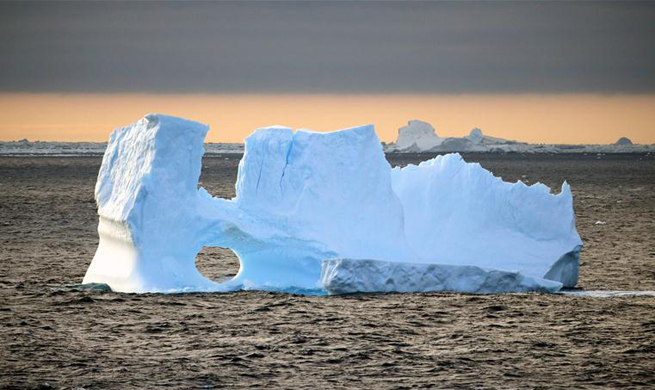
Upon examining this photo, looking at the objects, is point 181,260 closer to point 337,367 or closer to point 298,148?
point 298,148

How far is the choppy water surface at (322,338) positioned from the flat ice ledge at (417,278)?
162 mm

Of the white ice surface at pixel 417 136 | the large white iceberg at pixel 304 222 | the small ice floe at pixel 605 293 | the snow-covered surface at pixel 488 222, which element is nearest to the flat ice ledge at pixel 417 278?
the large white iceberg at pixel 304 222

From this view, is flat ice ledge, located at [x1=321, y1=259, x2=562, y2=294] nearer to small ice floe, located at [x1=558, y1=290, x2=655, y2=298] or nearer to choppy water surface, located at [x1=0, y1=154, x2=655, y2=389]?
choppy water surface, located at [x1=0, y1=154, x2=655, y2=389]

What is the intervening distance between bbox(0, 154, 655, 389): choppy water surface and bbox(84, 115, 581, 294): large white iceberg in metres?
0.39

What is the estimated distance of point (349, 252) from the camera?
49.4 ft

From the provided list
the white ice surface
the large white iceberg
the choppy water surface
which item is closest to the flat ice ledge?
the large white iceberg

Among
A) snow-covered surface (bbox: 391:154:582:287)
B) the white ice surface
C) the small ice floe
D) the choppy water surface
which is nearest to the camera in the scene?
the choppy water surface

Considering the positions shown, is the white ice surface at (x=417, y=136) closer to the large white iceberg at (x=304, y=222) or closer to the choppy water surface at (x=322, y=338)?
the choppy water surface at (x=322, y=338)

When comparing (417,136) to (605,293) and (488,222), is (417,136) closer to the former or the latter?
(488,222)

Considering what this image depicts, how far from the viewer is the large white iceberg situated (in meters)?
14.8

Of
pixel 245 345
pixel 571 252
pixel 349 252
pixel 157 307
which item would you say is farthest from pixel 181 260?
pixel 571 252

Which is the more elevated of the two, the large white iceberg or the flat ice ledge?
the large white iceberg

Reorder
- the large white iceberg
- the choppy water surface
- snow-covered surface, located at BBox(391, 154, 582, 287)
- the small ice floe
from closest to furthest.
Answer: the choppy water surface → the large white iceberg → the small ice floe → snow-covered surface, located at BBox(391, 154, 582, 287)

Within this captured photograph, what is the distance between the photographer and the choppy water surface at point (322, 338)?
10633mm
